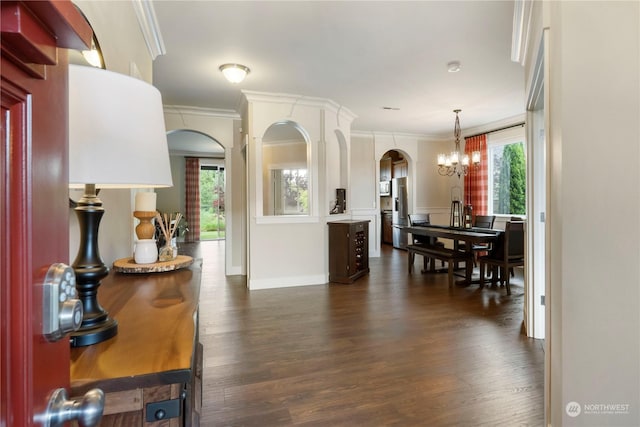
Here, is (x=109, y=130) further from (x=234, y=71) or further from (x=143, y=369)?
(x=234, y=71)

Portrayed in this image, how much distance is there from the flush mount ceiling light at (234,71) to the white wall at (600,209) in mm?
3037

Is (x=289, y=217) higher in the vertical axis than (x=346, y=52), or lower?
Result: lower

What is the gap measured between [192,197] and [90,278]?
10699 millimetres

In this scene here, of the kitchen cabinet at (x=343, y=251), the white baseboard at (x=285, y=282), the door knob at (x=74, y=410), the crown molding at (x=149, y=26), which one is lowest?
the white baseboard at (x=285, y=282)

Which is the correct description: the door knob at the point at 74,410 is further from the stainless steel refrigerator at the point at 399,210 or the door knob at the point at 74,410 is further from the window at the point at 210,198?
the window at the point at 210,198

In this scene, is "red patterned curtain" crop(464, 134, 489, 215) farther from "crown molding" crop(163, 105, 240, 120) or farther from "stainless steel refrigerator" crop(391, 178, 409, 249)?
"crown molding" crop(163, 105, 240, 120)

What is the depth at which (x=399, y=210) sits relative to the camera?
8.38 m

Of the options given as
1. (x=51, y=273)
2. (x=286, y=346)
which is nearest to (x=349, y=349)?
(x=286, y=346)

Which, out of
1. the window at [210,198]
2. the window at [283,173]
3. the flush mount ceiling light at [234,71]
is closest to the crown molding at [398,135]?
the window at [283,173]

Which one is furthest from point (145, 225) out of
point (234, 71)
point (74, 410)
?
point (234, 71)

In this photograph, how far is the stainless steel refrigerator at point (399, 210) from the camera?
8102 mm

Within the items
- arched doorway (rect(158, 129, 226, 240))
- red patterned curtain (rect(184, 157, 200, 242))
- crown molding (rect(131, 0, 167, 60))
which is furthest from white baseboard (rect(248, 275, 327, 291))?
red patterned curtain (rect(184, 157, 200, 242))

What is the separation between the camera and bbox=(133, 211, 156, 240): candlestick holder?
1.55 meters

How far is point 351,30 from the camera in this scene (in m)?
2.98
